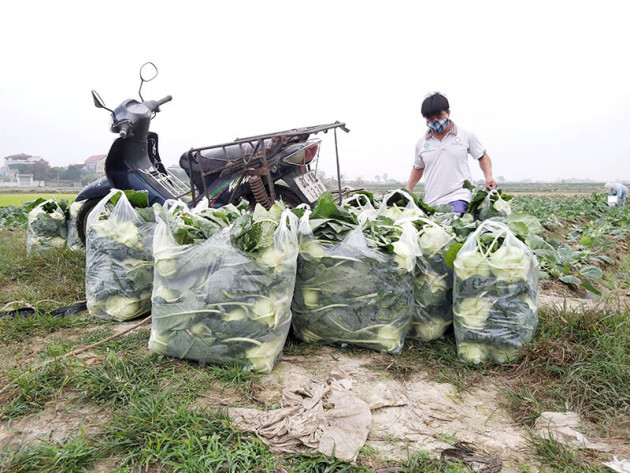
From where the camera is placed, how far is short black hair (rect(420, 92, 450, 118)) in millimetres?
3678

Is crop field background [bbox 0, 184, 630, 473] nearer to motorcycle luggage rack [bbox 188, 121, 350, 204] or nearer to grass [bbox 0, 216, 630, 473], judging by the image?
grass [bbox 0, 216, 630, 473]

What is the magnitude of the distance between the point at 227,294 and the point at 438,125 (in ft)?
8.53

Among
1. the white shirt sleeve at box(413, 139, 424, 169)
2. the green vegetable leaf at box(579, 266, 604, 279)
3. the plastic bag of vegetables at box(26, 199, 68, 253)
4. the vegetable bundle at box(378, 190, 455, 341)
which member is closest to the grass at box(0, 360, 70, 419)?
the vegetable bundle at box(378, 190, 455, 341)

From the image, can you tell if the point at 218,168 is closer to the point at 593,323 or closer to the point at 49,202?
the point at 49,202

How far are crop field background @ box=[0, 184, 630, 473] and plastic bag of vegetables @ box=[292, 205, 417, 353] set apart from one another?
0.12m

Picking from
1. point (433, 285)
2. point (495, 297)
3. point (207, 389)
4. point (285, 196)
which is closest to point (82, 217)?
point (285, 196)

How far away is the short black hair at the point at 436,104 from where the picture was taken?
3.68 meters

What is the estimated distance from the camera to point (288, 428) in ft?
5.13

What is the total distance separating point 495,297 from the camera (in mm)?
2123

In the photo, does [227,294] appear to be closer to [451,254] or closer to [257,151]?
[451,254]

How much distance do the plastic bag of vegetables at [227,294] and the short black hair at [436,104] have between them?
2172 millimetres

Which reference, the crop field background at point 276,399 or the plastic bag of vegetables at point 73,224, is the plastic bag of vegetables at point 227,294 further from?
the plastic bag of vegetables at point 73,224

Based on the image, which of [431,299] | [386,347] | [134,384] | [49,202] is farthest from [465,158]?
[49,202]

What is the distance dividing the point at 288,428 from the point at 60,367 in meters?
1.10
